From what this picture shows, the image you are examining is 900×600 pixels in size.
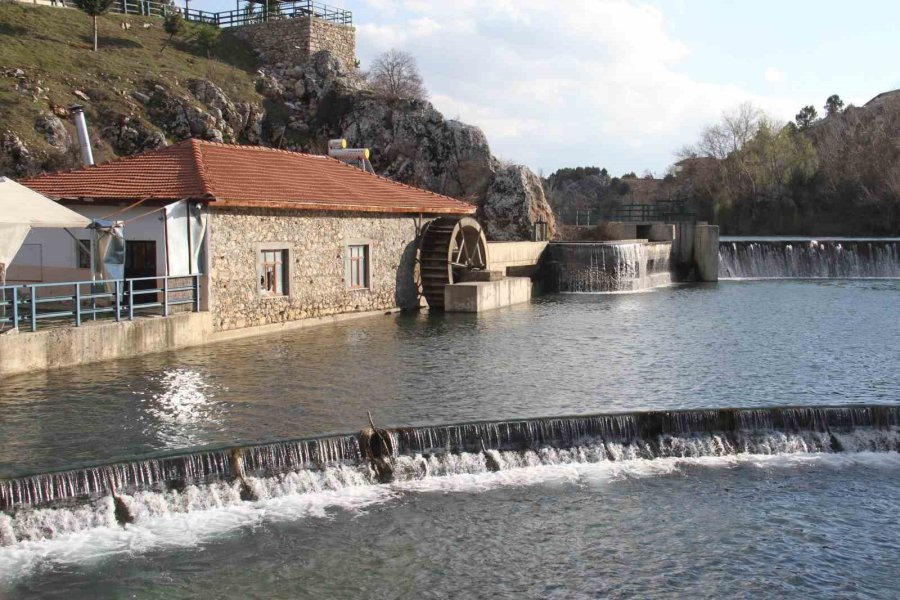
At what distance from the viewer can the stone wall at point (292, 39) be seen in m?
57.5

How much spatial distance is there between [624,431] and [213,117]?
38.3 m

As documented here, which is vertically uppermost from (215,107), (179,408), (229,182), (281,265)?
(215,107)

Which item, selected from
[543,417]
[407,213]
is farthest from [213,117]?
[543,417]

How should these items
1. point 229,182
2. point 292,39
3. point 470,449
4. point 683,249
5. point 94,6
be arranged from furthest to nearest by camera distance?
point 292,39 < point 94,6 < point 683,249 < point 229,182 < point 470,449

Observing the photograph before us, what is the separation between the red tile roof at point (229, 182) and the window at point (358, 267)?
124cm

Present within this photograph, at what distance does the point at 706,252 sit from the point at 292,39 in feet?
101

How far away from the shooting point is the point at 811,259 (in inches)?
1662

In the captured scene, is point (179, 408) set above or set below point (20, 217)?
below

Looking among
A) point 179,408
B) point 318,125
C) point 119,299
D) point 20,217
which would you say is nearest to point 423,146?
point 318,125

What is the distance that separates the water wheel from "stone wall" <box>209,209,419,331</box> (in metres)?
0.45

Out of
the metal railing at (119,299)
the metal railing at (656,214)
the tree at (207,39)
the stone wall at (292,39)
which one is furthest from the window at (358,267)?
the tree at (207,39)

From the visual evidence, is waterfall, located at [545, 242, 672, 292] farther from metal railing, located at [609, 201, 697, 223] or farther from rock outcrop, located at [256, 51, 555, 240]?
metal railing, located at [609, 201, 697, 223]

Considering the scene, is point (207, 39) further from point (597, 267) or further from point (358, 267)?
point (358, 267)

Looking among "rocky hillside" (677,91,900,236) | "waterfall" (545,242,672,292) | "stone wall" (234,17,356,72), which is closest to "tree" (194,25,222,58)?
"stone wall" (234,17,356,72)
